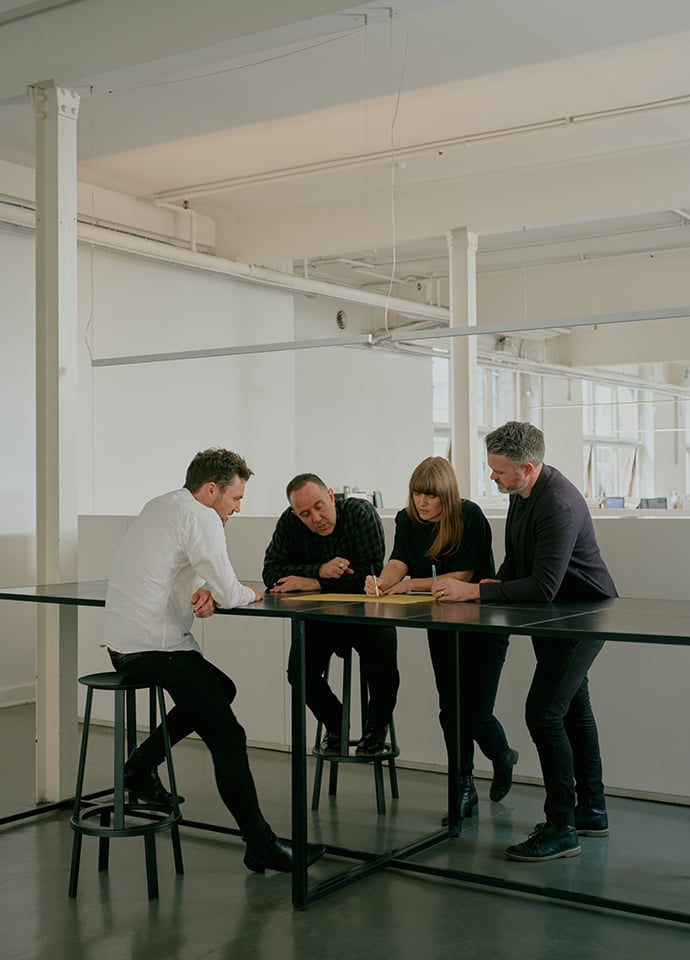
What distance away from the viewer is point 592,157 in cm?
740

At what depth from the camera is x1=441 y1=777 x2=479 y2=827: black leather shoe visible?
416cm

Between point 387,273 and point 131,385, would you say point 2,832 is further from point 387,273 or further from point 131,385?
point 387,273

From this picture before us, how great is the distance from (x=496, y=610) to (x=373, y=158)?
175 inches

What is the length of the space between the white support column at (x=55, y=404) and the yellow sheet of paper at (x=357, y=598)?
3.90ft

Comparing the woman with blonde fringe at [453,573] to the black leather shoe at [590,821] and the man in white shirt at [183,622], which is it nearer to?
the black leather shoe at [590,821]

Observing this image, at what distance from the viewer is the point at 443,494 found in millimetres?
4004

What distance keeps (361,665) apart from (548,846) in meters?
0.97

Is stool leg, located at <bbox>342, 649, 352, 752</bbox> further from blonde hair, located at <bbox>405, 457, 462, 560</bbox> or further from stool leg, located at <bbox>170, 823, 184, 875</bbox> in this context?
stool leg, located at <bbox>170, 823, 184, 875</bbox>

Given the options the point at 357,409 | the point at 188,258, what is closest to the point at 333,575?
the point at 188,258

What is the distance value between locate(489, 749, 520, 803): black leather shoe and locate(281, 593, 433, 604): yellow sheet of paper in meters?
0.79

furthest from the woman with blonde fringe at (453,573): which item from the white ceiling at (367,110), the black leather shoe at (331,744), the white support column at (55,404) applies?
the white ceiling at (367,110)

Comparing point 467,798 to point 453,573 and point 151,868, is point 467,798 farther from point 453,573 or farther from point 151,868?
point 151,868

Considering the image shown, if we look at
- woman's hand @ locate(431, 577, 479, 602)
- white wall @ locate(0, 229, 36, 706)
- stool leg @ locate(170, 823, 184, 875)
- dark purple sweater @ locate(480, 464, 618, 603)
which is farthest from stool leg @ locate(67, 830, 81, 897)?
white wall @ locate(0, 229, 36, 706)

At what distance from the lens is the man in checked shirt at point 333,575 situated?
4184 mm
